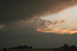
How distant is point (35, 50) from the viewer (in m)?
76.8

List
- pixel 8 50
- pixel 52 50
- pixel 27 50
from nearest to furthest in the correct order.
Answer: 1. pixel 52 50
2. pixel 27 50
3. pixel 8 50

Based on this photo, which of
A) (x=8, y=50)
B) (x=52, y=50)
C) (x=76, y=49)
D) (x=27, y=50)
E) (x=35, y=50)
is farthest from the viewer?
(x=8, y=50)

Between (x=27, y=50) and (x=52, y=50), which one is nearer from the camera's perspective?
(x=52, y=50)

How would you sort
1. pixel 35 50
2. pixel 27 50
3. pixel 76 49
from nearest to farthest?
pixel 76 49, pixel 35 50, pixel 27 50

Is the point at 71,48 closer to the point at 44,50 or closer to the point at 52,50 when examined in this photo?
the point at 52,50

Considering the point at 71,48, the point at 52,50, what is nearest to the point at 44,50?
the point at 52,50

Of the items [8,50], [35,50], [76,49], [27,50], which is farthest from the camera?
[8,50]

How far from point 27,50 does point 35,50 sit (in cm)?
848

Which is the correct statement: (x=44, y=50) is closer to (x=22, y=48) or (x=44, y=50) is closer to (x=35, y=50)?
(x=35, y=50)

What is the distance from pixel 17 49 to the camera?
88.1 meters

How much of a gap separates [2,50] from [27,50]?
1885 centimetres

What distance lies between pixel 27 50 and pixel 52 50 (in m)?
21.0

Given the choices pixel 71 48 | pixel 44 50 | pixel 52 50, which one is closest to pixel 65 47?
pixel 71 48

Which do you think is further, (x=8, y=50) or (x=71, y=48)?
(x=8, y=50)
